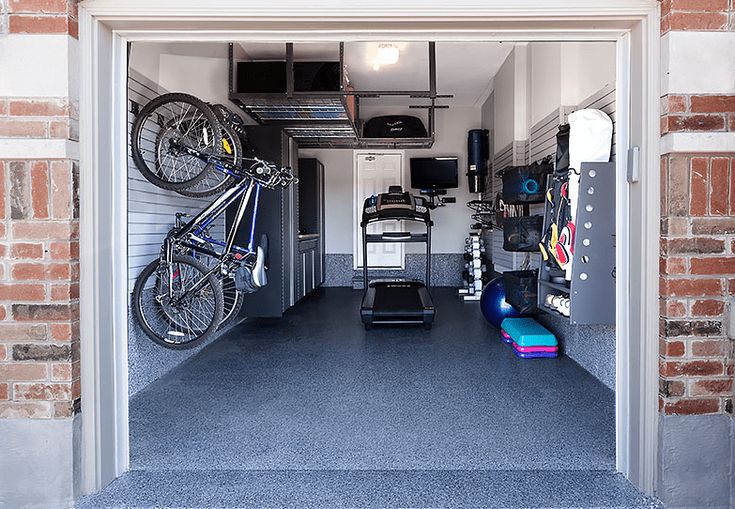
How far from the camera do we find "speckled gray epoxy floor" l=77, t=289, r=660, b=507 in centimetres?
228

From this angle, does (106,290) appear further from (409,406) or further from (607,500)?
(607,500)

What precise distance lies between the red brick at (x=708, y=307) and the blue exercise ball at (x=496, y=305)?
3.45 metres

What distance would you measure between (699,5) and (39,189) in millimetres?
2639

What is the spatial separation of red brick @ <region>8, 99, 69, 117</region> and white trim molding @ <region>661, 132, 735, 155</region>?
2342 mm

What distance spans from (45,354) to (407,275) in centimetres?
798

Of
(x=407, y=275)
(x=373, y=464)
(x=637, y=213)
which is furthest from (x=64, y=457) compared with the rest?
(x=407, y=275)

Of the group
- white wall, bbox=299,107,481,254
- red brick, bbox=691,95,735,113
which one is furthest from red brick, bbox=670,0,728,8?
white wall, bbox=299,107,481,254

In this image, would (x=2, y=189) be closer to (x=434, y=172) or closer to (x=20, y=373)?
(x=20, y=373)

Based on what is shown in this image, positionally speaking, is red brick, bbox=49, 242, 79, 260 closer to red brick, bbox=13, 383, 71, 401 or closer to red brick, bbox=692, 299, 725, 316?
red brick, bbox=13, 383, 71, 401

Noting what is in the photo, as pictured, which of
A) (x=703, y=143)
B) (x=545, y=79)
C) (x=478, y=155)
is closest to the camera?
(x=703, y=143)

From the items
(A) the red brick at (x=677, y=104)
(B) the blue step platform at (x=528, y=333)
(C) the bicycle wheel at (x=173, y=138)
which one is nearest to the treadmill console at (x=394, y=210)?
(B) the blue step platform at (x=528, y=333)

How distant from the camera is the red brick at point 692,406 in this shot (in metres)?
2.15

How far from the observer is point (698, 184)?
2.11 m

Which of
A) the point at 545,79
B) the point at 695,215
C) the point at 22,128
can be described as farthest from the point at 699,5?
the point at 545,79
